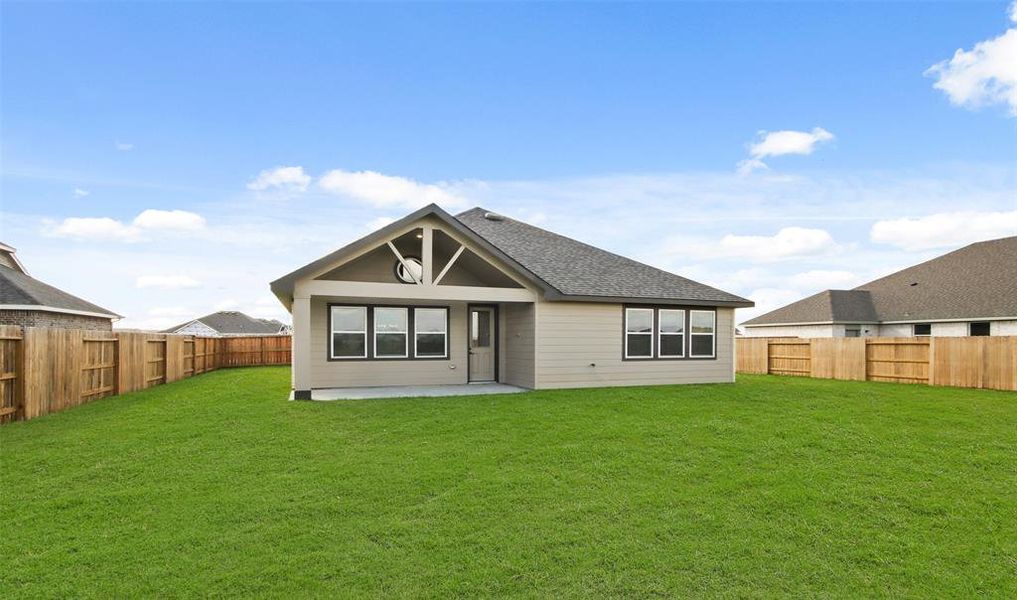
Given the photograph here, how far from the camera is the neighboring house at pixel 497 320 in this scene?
1383cm

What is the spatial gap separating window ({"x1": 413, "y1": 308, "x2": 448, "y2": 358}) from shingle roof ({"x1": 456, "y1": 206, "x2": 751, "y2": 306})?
100 inches

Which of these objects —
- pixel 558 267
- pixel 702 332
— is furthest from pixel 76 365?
pixel 702 332

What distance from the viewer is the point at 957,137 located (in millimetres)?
16000

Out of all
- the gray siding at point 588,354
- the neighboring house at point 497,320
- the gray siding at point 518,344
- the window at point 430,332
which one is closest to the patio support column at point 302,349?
the neighboring house at point 497,320

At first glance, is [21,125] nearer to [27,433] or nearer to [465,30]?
[27,433]

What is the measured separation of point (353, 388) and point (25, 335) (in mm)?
6597

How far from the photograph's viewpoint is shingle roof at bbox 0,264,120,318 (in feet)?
66.8

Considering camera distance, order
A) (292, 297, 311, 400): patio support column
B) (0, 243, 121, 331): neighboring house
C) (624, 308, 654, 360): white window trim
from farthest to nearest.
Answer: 1. (0, 243, 121, 331): neighboring house
2. (624, 308, 654, 360): white window trim
3. (292, 297, 311, 400): patio support column

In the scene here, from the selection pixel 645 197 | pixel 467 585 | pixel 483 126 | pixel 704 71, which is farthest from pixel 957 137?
pixel 467 585

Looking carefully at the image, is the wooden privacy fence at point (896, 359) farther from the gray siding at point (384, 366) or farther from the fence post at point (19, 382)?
the fence post at point (19, 382)

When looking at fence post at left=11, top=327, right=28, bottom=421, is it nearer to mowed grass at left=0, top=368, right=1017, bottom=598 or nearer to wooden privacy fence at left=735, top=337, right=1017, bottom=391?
mowed grass at left=0, top=368, right=1017, bottom=598

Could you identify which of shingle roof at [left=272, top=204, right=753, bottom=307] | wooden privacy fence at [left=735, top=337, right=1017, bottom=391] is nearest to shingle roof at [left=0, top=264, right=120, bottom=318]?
shingle roof at [left=272, top=204, right=753, bottom=307]

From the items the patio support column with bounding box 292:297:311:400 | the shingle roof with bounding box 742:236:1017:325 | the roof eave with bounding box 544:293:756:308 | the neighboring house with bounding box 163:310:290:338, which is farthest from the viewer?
the neighboring house with bounding box 163:310:290:338

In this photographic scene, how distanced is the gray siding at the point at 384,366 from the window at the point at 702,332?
21.8 feet
